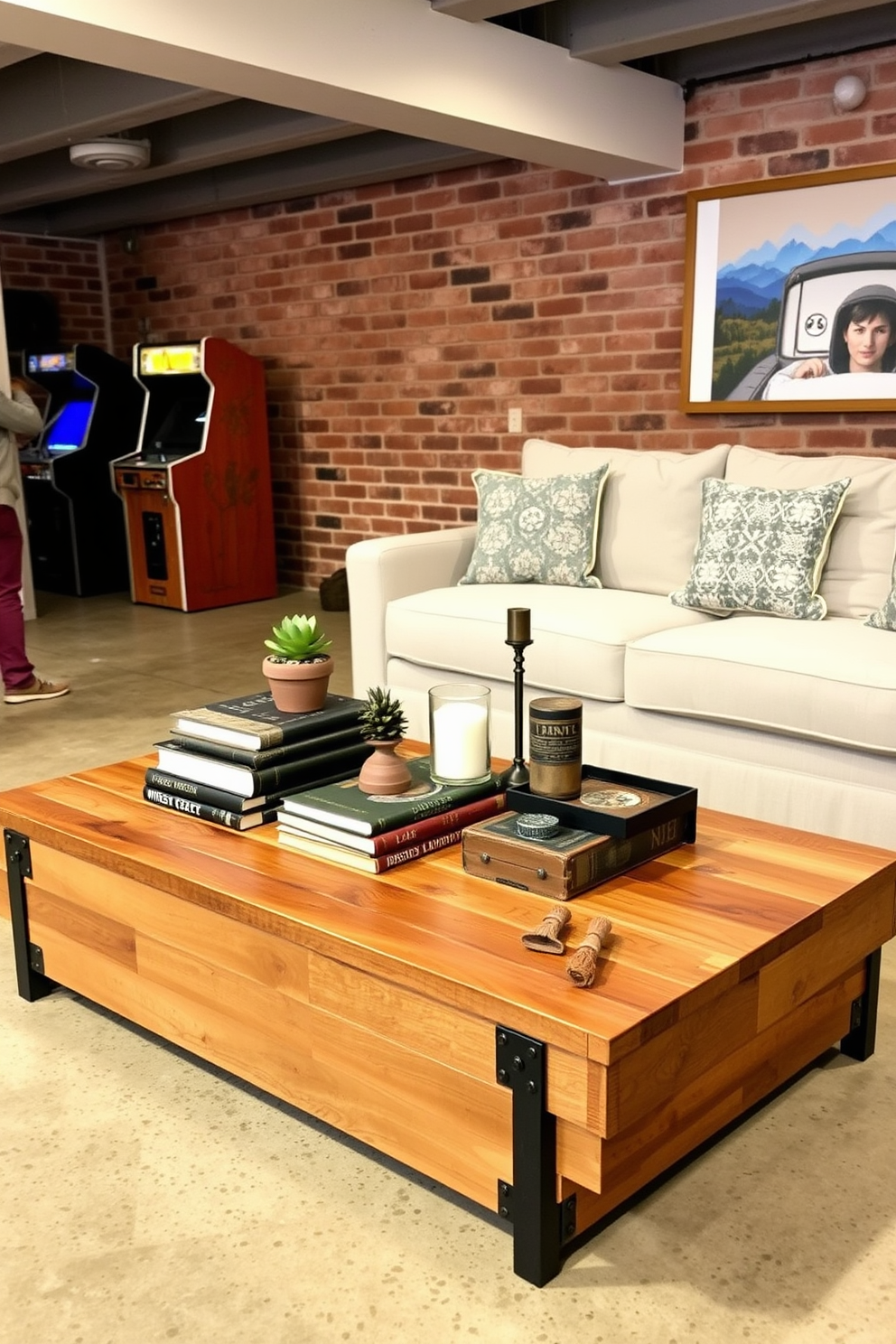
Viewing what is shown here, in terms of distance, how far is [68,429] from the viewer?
22.7ft

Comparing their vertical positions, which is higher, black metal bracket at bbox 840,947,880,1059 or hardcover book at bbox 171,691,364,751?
hardcover book at bbox 171,691,364,751

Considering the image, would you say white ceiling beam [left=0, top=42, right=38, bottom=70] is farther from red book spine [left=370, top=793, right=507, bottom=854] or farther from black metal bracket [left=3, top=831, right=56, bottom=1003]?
red book spine [left=370, top=793, right=507, bottom=854]

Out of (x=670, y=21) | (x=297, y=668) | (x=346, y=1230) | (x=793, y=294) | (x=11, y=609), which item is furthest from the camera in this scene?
(x=11, y=609)

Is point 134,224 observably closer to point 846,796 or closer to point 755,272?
point 755,272

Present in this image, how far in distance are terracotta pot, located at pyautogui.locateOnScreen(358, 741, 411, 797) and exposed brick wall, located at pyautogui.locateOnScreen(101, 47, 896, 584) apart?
120 inches

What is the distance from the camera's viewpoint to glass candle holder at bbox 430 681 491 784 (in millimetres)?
1971

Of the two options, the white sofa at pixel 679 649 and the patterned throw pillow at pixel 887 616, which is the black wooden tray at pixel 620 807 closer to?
the white sofa at pixel 679 649

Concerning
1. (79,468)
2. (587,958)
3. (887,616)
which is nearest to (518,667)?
(587,958)

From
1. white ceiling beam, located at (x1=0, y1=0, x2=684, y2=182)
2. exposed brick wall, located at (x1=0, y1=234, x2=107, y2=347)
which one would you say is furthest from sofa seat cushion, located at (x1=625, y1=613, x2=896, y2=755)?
exposed brick wall, located at (x1=0, y1=234, x2=107, y2=347)

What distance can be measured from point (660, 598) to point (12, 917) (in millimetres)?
2053

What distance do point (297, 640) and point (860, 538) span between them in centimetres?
181

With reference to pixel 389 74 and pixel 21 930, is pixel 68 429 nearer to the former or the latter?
pixel 389 74

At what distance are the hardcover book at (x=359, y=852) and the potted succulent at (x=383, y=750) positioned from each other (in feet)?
0.36

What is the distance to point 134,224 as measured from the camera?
7.38 meters
